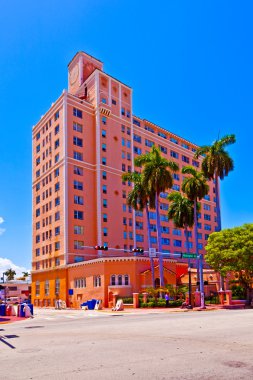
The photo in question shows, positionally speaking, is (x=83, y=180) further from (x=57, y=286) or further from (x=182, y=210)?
(x=182, y=210)

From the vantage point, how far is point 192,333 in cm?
1792

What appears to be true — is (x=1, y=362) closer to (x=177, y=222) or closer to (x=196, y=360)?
(x=196, y=360)

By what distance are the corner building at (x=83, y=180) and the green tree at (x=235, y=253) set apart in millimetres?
21992

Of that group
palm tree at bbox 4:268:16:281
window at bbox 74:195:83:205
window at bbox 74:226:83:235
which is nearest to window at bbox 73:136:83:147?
window at bbox 74:195:83:205

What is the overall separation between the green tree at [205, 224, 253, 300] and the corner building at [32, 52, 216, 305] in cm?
2199

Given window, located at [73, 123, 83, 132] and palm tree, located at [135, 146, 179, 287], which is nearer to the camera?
palm tree, located at [135, 146, 179, 287]

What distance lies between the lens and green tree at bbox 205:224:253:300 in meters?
46.3

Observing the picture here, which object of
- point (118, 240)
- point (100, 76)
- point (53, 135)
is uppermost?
point (100, 76)

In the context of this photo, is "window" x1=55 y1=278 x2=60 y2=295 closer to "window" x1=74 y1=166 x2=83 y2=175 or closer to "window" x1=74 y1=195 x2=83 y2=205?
"window" x1=74 y1=195 x2=83 y2=205

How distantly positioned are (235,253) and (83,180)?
115 ft

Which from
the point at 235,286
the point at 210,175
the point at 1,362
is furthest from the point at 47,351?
the point at 210,175

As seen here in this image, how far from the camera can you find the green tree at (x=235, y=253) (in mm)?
46344

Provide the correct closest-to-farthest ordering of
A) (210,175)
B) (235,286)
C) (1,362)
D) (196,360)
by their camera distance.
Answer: (196,360)
(1,362)
(235,286)
(210,175)

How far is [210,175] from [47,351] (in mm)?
50249
